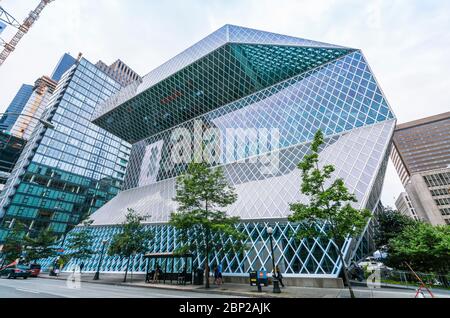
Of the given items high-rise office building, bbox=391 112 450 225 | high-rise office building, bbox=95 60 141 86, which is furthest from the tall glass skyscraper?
high-rise office building, bbox=95 60 141 86

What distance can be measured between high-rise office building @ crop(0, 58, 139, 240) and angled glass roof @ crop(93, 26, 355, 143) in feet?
99.0

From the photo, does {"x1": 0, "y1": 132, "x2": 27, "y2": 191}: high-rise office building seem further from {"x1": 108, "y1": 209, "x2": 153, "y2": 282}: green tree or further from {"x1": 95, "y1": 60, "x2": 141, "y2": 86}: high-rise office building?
{"x1": 108, "y1": 209, "x2": 153, "y2": 282}: green tree

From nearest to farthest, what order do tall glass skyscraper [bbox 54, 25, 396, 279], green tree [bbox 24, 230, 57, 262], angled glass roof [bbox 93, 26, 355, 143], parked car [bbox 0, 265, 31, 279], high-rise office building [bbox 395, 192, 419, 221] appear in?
tall glass skyscraper [bbox 54, 25, 396, 279], parked car [bbox 0, 265, 31, 279], green tree [bbox 24, 230, 57, 262], angled glass roof [bbox 93, 26, 355, 143], high-rise office building [bbox 395, 192, 419, 221]

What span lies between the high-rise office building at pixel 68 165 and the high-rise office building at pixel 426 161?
4732 inches

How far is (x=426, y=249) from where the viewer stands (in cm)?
1792

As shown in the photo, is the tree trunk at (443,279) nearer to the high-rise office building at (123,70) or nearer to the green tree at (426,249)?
the green tree at (426,249)

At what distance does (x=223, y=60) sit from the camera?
1581 inches

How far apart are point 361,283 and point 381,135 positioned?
16.6 meters

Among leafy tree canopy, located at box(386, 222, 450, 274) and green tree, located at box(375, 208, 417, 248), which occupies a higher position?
green tree, located at box(375, 208, 417, 248)

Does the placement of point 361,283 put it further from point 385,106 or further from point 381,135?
point 385,106

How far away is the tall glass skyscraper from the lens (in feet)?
67.6

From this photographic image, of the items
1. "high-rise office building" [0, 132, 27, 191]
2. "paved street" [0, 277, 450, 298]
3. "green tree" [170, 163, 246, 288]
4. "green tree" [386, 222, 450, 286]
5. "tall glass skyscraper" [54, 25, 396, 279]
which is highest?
"high-rise office building" [0, 132, 27, 191]

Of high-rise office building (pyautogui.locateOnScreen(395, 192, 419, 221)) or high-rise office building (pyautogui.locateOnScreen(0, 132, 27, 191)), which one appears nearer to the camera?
high-rise office building (pyautogui.locateOnScreen(0, 132, 27, 191))
